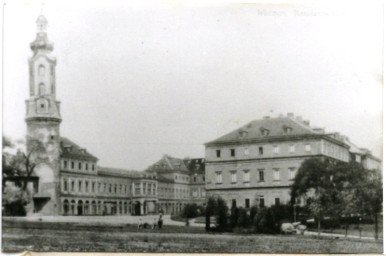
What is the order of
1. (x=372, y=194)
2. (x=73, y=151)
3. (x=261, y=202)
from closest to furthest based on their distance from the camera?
(x=372, y=194)
(x=73, y=151)
(x=261, y=202)

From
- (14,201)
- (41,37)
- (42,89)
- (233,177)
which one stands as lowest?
(14,201)

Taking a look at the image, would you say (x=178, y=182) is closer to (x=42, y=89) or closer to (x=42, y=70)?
(x=42, y=89)

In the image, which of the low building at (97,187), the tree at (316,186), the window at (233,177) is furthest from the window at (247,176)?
the low building at (97,187)

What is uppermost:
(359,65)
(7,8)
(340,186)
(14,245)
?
(7,8)

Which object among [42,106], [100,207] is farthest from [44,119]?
[100,207]

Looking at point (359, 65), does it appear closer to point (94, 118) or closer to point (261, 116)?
point (261, 116)

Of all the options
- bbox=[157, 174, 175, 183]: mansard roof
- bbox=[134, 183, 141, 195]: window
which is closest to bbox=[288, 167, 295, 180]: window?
bbox=[157, 174, 175, 183]: mansard roof

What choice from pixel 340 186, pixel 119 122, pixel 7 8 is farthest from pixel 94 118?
pixel 340 186
